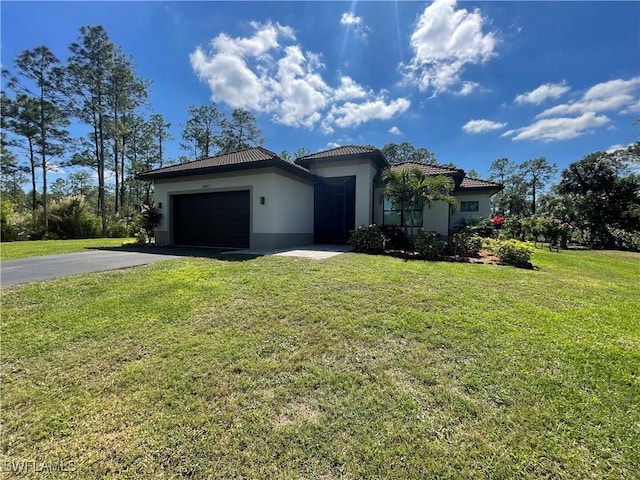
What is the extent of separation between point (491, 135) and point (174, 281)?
3819 cm

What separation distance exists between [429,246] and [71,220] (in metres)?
23.2

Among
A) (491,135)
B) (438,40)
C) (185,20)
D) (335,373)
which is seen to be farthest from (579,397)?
(491,135)

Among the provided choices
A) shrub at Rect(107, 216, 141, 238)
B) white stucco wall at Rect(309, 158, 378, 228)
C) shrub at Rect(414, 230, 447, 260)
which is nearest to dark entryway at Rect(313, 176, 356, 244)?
white stucco wall at Rect(309, 158, 378, 228)

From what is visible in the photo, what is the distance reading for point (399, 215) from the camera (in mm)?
13484

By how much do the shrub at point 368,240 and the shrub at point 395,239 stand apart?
0.70m

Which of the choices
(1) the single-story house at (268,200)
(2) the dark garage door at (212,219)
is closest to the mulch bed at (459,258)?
(1) the single-story house at (268,200)

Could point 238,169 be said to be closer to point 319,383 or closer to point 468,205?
point 319,383

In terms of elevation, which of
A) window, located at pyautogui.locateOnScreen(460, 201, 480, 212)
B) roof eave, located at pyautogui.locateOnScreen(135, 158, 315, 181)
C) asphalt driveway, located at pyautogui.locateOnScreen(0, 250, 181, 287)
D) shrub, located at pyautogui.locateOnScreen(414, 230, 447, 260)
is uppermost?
roof eave, located at pyautogui.locateOnScreen(135, 158, 315, 181)

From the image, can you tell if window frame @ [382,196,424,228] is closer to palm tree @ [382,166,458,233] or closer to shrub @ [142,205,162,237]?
palm tree @ [382,166,458,233]

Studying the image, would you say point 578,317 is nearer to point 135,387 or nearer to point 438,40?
point 135,387

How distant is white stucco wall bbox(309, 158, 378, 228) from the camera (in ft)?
41.4

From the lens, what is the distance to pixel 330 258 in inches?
338

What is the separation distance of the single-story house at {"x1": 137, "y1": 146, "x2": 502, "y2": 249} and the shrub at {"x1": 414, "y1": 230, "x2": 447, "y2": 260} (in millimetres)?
3374

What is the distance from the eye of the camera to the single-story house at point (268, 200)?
36.4ft
